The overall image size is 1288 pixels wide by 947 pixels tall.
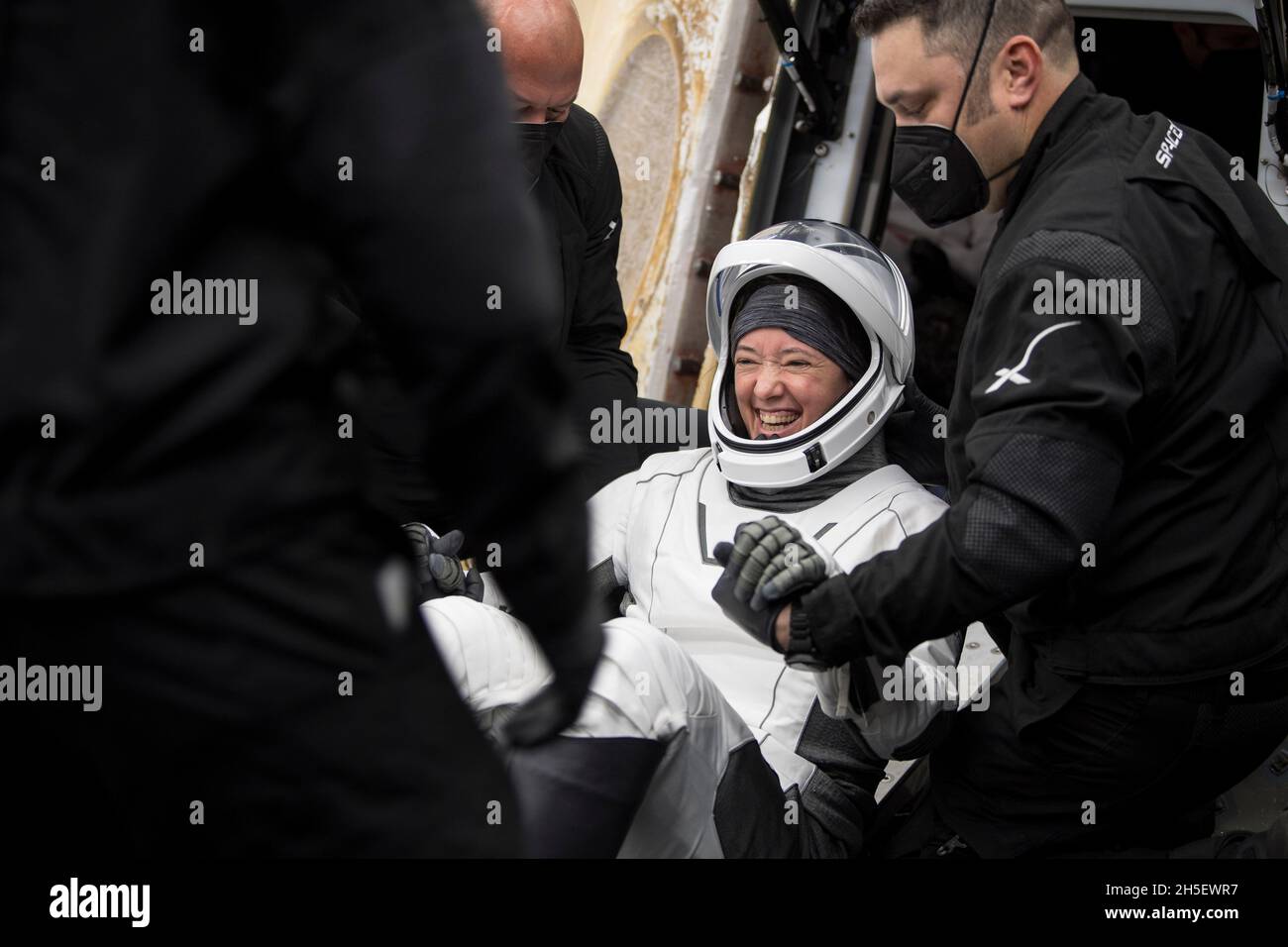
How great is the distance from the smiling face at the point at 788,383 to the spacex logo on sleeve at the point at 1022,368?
0.86 m

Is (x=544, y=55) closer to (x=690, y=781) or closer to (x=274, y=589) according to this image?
(x=690, y=781)

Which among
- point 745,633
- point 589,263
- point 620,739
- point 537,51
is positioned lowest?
point 620,739

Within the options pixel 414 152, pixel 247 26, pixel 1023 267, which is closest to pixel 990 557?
pixel 1023 267

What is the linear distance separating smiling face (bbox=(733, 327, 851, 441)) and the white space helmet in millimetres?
44

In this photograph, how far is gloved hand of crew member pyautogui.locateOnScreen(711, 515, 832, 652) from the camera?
192 cm

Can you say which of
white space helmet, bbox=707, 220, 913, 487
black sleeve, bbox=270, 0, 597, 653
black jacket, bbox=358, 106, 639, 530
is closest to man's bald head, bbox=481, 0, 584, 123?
black jacket, bbox=358, 106, 639, 530

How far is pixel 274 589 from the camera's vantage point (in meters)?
0.99

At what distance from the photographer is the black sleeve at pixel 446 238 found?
97cm

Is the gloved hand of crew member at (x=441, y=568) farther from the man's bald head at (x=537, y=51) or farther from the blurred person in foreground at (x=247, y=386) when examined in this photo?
the blurred person in foreground at (x=247, y=386)

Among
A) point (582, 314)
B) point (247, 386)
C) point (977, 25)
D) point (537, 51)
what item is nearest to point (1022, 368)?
point (977, 25)

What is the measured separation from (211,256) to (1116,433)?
1.24m

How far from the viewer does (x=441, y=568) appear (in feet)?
8.87

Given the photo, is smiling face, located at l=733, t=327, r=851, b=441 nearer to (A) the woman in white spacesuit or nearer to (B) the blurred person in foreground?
(A) the woman in white spacesuit

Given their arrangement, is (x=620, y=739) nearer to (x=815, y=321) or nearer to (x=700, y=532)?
(x=700, y=532)
